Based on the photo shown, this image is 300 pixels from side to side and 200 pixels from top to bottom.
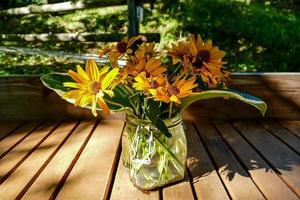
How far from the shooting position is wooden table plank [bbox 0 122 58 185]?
1049mm

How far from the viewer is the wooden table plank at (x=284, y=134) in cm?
121

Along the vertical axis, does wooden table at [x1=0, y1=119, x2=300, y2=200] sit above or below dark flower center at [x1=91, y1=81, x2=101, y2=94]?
below

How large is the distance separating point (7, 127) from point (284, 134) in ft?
3.59

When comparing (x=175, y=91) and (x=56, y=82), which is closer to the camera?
(x=175, y=91)

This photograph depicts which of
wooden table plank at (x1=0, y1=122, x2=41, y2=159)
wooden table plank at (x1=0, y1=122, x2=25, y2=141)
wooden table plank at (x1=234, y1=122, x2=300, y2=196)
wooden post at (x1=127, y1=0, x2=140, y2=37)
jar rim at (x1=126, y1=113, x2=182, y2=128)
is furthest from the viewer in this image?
wooden post at (x1=127, y1=0, x2=140, y2=37)

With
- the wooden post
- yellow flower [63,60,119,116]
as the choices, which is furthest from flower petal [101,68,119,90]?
the wooden post

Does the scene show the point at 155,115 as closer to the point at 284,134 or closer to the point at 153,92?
the point at 153,92

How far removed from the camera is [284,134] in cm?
132

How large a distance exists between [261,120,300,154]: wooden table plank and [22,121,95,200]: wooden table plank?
2.32 ft

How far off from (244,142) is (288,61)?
3.35m

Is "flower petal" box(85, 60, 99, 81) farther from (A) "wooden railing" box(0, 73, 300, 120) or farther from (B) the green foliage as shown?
(B) the green foliage

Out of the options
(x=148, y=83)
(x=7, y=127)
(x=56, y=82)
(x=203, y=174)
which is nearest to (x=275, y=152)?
(x=203, y=174)

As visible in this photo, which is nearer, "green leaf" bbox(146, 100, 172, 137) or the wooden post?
"green leaf" bbox(146, 100, 172, 137)

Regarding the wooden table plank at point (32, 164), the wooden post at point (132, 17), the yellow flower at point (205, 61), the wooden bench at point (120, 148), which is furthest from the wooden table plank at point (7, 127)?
the wooden post at point (132, 17)
